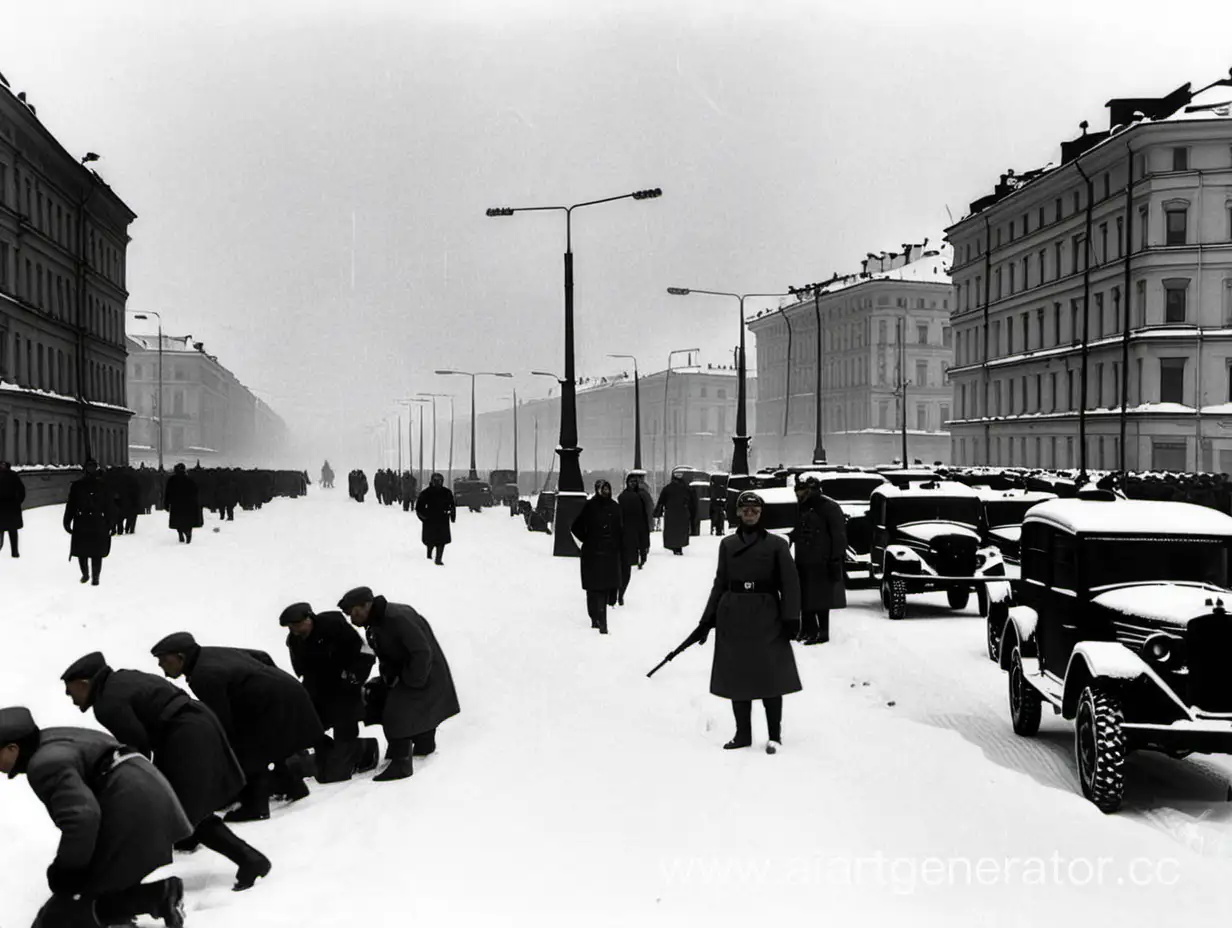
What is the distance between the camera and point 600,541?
16.1 metres

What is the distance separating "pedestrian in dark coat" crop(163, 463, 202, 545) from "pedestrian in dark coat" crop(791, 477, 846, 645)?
1892cm

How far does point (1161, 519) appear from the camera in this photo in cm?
965

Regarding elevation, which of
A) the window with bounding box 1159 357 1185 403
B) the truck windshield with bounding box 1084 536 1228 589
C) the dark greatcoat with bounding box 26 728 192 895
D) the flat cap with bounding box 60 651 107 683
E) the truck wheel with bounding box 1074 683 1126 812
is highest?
the window with bounding box 1159 357 1185 403

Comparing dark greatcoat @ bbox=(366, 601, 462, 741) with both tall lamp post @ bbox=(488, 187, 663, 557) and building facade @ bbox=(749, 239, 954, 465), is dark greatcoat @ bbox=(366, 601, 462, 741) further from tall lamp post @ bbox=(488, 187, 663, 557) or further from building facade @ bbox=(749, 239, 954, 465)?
building facade @ bbox=(749, 239, 954, 465)

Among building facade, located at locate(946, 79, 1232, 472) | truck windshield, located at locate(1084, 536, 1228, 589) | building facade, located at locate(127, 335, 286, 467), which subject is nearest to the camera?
truck windshield, located at locate(1084, 536, 1228, 589)

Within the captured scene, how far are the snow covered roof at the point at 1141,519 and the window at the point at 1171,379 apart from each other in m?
49.6

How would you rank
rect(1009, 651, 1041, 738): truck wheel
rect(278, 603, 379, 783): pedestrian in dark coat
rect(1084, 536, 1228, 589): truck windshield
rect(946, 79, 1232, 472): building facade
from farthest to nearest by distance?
rect(946, 79, 1232, 472): building facade, rect(1009, 651, 1041, 738): truck wheel, rect(1084, 536, 1228, 589): truck windshield, rect(278, 603, 379, 783): pedestrian in dark coat

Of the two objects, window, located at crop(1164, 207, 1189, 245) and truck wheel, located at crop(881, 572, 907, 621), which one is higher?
window, located at crop(1164, 207, 1189, 245)

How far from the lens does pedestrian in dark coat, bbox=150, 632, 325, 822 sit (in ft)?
24.1

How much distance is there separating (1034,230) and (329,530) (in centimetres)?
4736

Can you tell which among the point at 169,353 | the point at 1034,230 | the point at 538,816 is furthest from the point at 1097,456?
the point at 169,353

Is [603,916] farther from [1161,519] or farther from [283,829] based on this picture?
[1161,519]

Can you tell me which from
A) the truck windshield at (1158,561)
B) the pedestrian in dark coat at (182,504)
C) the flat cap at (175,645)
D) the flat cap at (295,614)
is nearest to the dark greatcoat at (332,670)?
the flat cap at (295,614)

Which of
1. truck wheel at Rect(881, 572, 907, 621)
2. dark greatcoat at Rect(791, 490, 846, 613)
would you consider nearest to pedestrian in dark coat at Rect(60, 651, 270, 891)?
dark greatcoat at Rect(791, 490, 846, 613)
